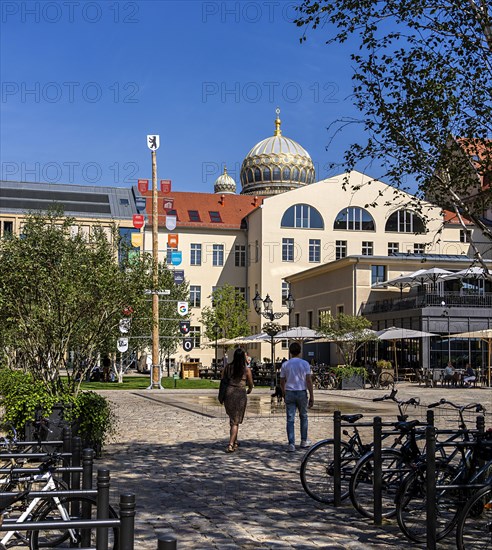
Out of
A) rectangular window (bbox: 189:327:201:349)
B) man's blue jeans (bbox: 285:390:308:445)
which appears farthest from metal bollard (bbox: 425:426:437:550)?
rectangular window (bbox: 189:327:201:349)

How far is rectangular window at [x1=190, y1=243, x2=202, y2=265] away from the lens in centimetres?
8325

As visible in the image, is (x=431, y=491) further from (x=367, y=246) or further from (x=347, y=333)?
(x=367, y=246)

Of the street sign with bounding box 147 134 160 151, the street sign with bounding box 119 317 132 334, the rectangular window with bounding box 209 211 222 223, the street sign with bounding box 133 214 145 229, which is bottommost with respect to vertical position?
the street sign with bounding box 119 317 132 334

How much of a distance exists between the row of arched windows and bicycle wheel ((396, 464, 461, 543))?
68.7 meters

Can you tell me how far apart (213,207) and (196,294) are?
9.87 metres

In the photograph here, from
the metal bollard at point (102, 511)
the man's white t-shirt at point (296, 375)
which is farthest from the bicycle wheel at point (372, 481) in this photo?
the man's white t-shirt at point (296, 375)

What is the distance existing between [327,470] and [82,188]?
80.7 metres

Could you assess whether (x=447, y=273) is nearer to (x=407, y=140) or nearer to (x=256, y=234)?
(x=256, y=234)

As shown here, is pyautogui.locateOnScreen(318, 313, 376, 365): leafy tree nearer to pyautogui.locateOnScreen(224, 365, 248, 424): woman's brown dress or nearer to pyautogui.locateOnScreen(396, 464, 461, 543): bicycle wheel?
pyautogui.locateOnScreen(224, 365, 248, 424): woman's brown dress

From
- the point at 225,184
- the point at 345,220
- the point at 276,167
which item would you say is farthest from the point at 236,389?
the point at 225,184

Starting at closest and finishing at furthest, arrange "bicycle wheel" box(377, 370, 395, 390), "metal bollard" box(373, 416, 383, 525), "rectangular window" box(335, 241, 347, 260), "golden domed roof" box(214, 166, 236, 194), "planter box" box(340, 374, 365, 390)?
"metal bollard" box(373, 416, 383, 525) → "planter box" box(340, 374, 365, 390) → "bicycle wheel" box(377, 370, 395, 390) → "rectangular window" box(335, 241, 347, 260) → "golden domed roof" box(214, 166, 236, 194)

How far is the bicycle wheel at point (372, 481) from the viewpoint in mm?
8852

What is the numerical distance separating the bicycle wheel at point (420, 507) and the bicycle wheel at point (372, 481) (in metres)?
0.59

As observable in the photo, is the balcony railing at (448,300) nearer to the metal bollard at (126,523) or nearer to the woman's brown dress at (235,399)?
the woman's brown dress at (235,399)
